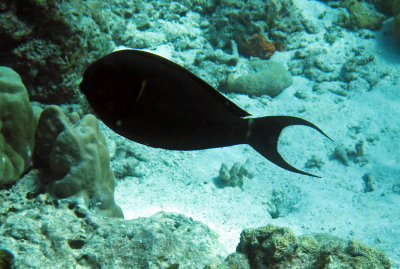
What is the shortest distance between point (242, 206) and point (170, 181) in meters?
1.15

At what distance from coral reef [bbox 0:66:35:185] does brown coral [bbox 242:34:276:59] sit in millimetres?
5708

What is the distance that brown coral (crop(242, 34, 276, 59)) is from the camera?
24.1 feet

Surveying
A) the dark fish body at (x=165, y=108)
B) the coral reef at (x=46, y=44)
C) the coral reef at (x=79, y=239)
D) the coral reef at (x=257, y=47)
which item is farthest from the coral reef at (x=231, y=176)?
the coral reef at (x=257, y=47)

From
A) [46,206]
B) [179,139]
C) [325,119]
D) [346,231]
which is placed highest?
[179,139]

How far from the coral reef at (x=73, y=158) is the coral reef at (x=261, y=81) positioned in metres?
3.87

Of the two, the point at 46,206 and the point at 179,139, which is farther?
the point at 46,206

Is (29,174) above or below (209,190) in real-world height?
above

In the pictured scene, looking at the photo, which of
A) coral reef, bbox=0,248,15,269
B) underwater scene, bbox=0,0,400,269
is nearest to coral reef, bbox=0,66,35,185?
underwater scene, bbox=0,0,400,269

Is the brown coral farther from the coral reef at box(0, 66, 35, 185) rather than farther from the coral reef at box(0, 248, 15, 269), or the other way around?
the coral reef at box(0, 248, 15, 269)

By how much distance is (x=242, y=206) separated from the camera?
4277 mm

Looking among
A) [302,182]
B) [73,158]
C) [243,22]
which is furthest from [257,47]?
[73,158]

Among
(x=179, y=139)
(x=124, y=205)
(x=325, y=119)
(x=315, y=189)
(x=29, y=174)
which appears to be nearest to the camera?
(x=179, y=139)

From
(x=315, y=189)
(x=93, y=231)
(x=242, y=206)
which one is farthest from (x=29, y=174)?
(x=315, y=189)

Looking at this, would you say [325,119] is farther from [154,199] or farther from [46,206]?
[46,206]
